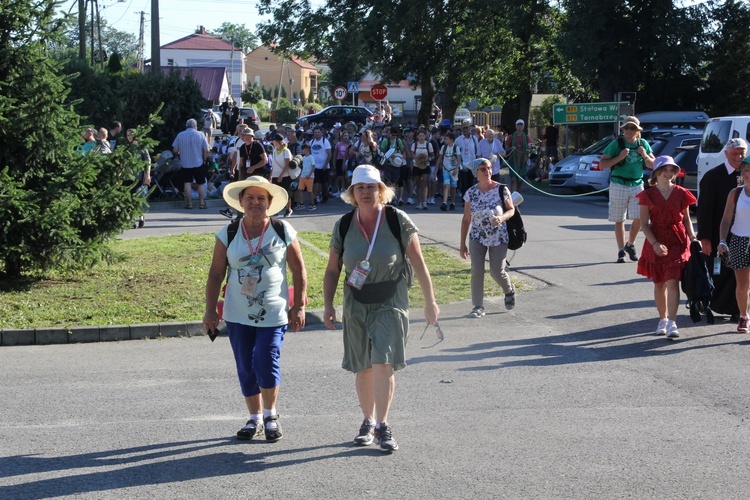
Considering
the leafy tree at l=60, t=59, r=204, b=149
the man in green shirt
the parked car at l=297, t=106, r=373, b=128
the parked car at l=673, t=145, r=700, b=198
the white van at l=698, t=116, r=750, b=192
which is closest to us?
the man in green shirt

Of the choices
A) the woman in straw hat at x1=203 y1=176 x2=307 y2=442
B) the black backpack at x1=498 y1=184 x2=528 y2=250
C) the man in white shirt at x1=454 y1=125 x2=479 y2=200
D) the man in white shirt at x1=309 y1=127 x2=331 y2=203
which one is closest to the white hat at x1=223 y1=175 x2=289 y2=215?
the woman in straw hat at x1=203 y1=176 x2=307 y2=442

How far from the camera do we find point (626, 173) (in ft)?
44.3

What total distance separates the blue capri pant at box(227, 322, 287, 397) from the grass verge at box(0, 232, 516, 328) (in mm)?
4185

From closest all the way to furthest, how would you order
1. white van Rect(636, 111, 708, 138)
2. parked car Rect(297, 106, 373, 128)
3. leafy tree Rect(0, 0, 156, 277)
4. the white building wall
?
leafy tree Rect(0, 0, 156, 277), white van Rect(636, 111, 708, 138), parked car Rect(297, 106, 373, 128), the white building wall

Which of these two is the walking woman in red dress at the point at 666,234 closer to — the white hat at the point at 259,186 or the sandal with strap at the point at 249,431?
the white hat at the point at 259,186

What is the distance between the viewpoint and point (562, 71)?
129 ft

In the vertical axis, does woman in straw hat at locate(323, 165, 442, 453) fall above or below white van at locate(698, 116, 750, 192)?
below

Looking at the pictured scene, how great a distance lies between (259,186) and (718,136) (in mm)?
15249

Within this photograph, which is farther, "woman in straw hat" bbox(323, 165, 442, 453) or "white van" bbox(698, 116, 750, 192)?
"white van" bbox(698, 116, 750, 192)

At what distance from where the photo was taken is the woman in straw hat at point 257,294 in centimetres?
600

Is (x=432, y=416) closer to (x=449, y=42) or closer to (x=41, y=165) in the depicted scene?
(x=41, y=165)

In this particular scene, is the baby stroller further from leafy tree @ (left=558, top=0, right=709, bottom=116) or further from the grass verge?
leafy tree @ (left=558, top=0, right=709, bottom=116)

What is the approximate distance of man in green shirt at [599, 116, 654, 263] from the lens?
13.0m

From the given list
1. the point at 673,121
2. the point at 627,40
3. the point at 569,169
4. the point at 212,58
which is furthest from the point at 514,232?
the point at 212,58
